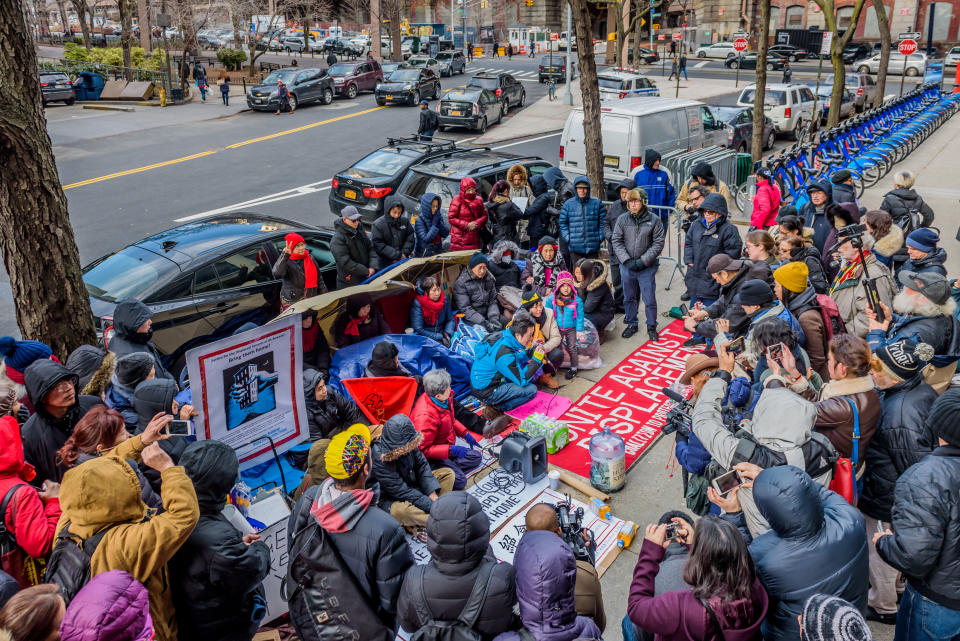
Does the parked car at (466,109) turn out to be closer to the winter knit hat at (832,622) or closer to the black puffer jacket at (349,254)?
the black puffer jacket at (349,254)

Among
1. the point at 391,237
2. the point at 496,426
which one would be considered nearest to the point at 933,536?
the point at 496,426

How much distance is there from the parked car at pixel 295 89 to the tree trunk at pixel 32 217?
2440cm

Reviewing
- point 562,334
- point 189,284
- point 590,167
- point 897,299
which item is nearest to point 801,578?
point 897,299

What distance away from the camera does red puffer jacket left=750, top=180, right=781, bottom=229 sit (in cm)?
1001

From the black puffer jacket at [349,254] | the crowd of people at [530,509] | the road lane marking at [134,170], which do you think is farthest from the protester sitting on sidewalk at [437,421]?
the road lane marking at [134,170]

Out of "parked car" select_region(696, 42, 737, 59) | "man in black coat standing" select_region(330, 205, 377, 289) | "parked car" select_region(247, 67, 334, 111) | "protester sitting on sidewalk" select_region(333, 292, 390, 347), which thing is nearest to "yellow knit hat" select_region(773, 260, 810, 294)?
"protester sitting on sidewalk" select_region(333, 292, 390, 347)

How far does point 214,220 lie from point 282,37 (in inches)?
2379

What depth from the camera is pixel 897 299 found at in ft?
17.1

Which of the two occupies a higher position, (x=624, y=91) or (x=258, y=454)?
(x=624, y=91)

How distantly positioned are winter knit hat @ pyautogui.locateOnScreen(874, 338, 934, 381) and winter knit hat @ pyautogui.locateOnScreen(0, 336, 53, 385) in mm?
5658

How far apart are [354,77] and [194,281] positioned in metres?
27.6

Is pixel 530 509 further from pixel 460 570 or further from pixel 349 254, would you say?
pixel 349 254

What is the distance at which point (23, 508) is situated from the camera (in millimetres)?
3770

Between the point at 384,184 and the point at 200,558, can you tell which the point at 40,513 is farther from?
the point at 384,184
